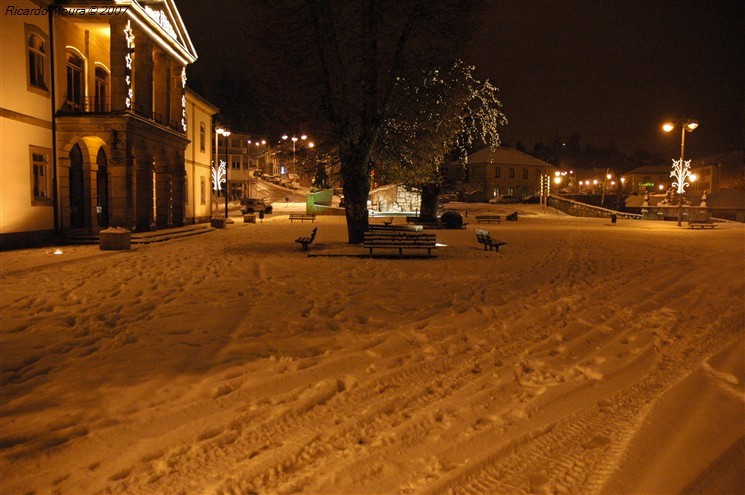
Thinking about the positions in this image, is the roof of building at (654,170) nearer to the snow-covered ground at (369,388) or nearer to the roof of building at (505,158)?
the roof of building at (505,158)

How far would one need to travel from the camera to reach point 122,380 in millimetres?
5422

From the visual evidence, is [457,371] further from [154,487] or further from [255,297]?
[255,297]

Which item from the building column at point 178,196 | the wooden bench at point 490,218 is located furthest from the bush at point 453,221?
the building column at point 178,196

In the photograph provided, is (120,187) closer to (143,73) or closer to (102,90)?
(102,90)

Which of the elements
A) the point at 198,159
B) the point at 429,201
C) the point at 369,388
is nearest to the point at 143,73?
the point at 198,159

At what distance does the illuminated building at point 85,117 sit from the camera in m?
17.9

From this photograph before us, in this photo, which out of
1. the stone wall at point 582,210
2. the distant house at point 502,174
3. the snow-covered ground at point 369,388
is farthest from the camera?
the distant house at point 502,174

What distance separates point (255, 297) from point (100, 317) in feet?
8.59

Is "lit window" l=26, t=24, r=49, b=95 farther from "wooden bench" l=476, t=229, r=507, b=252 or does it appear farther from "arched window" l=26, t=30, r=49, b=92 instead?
"wooden bench" l=476, t=229, r=507, b=252

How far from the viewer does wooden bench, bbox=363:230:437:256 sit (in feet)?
50.6

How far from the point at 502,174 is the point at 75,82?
207 feet

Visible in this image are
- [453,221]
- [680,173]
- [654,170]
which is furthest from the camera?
[654,170]

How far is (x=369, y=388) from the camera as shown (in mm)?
5211

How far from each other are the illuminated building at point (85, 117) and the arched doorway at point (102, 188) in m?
0.05
